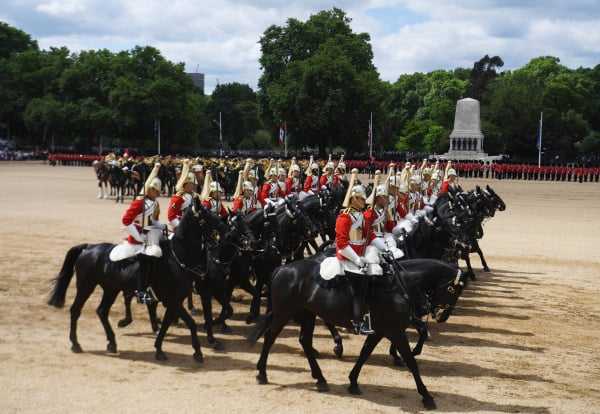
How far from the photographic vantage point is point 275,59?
70188 millimetres

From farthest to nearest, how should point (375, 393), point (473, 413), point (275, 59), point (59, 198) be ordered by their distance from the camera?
1. point (275, 59)
2. point (59, 198)
3. point (375, 393)
4. point (473, 413)

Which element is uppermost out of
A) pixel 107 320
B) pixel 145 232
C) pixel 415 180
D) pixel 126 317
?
pixel 415 180

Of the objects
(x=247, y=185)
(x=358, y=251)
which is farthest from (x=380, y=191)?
(x=247, y=185)

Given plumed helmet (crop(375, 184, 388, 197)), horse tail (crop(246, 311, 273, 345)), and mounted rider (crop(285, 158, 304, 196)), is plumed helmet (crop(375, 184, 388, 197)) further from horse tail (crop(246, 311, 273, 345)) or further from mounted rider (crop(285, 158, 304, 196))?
mounted rider (crop(285, 158, 304, 196))

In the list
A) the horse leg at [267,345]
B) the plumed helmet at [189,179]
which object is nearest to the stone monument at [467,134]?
the plumed helmet at [189,179]

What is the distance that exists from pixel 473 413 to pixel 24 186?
37474mm

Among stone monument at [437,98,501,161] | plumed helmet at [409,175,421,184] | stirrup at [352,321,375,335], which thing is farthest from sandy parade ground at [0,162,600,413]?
stone monument at [437,98,501,161]

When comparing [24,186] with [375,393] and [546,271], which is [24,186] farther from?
[375,393]

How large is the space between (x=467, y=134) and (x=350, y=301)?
62.3m

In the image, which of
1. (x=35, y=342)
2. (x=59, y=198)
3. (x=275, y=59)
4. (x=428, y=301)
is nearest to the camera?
(x=428, y=301)

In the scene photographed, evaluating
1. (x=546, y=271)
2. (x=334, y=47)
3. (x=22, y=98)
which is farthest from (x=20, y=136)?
(x=546, y=271)

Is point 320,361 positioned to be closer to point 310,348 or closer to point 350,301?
point 310,348

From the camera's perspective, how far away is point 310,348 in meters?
9.04

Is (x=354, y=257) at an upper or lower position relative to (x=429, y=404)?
upper
